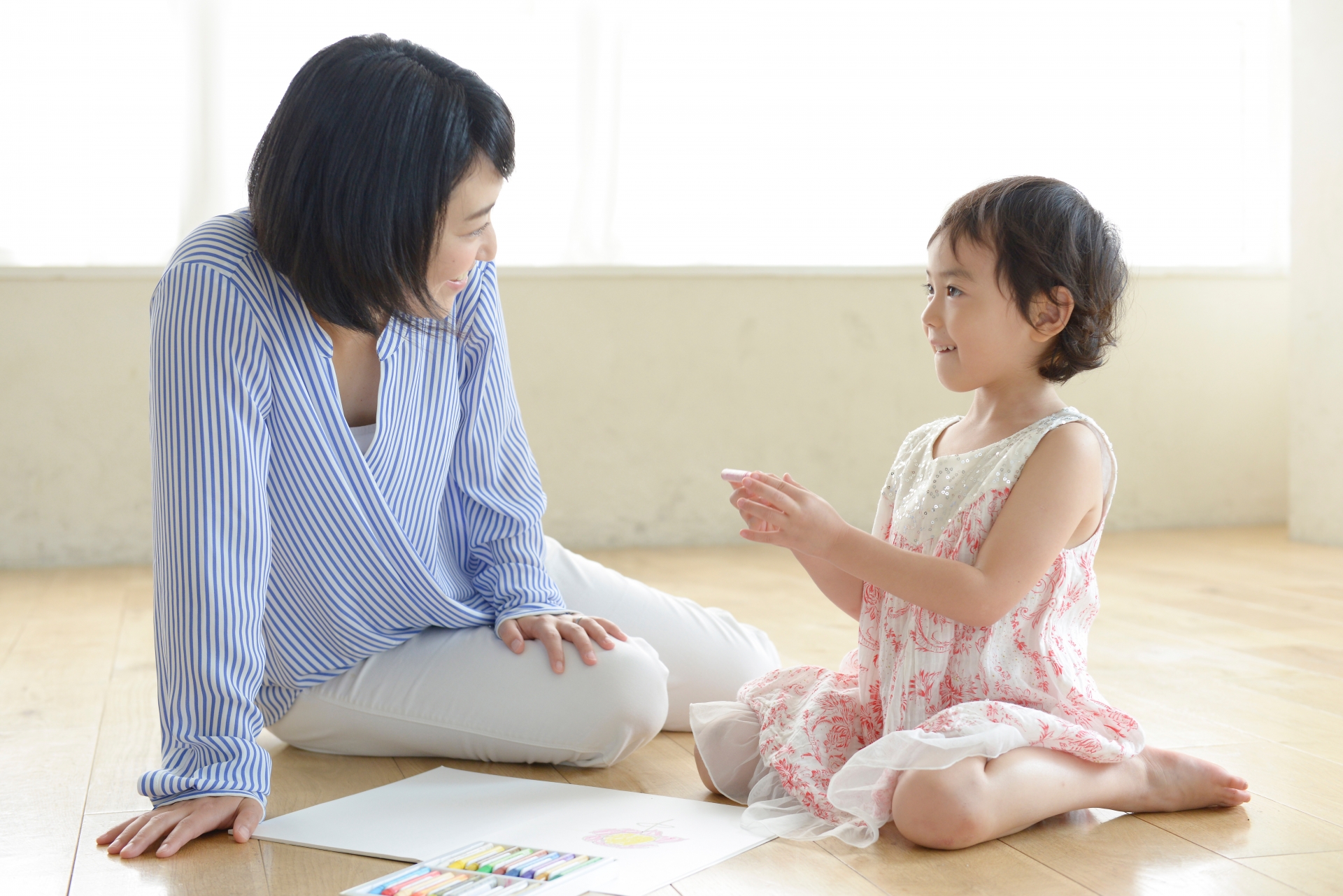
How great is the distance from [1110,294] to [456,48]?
2.69m

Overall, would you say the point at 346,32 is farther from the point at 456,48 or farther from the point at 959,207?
the point at 959,207

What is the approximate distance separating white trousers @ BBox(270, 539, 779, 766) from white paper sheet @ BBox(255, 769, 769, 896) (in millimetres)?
73

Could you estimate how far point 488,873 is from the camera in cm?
106

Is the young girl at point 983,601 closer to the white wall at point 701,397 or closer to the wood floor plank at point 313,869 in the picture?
the wood floor plank at point 313,869

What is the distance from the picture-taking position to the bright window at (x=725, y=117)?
3.37m

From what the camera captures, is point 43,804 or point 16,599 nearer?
point 43,804

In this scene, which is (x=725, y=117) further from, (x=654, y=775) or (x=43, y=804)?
(x=43, y=804)

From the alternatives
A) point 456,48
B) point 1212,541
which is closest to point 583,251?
point 456,48

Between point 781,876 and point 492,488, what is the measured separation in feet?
2.23

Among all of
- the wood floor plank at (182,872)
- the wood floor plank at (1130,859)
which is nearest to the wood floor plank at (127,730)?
the wood floor plank at (182,872)

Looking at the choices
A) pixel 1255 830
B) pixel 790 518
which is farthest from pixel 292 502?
pixel 1255 830

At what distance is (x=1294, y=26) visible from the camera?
360cm

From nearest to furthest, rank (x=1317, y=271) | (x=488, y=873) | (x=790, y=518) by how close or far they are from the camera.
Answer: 1. (x=488, y=873)
2. (x=790, y=518)
3. (x=1317, y=271)

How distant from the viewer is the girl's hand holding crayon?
3.84ft
